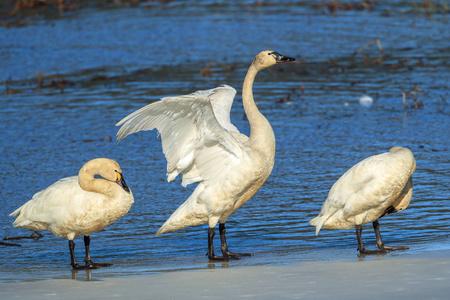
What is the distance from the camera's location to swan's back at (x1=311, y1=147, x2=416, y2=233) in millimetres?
9188

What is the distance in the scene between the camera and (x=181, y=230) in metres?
10.8

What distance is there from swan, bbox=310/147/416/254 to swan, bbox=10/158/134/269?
166cm

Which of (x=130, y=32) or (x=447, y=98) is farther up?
(x=130, y=32)

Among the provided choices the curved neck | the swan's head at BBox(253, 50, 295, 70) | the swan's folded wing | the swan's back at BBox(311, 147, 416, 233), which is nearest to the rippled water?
the swan's back at BBox(311, 147, 416, 233)

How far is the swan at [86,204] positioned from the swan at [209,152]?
19.1 inches

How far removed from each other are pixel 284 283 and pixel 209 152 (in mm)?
2558

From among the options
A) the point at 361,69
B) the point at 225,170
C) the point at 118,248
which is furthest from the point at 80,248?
the point at 361,69

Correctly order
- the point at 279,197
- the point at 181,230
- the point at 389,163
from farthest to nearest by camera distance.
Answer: the point at 279,197, the point at 181,230, the point at 389,163

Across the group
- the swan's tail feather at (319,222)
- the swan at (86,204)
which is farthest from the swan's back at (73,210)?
the swan's tail feather at (319,222)

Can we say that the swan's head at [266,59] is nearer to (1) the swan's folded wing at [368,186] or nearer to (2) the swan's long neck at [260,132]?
(2) the swan's long neck at [260,132]

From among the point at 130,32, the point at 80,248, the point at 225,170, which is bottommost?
the point at 80,248

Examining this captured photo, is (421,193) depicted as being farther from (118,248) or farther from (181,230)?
(118,248)

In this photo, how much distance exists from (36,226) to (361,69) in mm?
9385

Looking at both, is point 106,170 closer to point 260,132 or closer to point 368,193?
point 260,132
